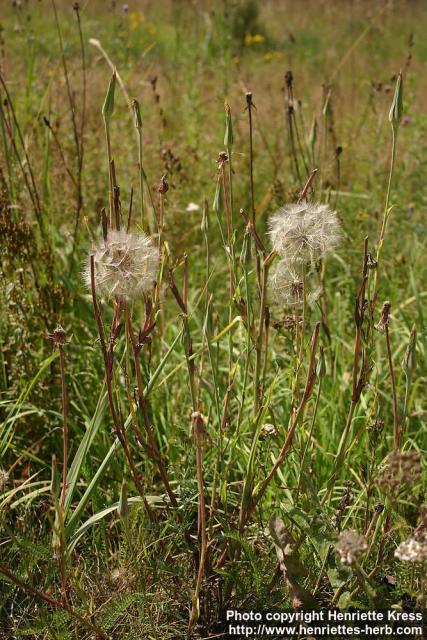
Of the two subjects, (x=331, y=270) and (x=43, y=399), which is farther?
(x=331, y=270)

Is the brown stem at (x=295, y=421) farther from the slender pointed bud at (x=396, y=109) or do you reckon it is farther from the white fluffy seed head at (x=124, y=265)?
the slender pointed bud at (x=396, y=109)

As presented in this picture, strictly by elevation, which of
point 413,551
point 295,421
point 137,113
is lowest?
point 413,551

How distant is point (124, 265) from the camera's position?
125cm

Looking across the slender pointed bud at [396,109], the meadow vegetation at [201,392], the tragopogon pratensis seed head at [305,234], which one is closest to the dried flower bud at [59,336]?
the meadow vegetation at [201,392]

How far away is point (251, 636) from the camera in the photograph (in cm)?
142

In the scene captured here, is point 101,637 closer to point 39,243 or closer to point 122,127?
point 39,243

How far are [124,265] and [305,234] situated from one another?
35 centimetres

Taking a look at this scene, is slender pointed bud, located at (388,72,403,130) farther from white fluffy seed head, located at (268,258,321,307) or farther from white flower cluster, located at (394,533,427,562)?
white flower cluster, located at (394,533,427,562)

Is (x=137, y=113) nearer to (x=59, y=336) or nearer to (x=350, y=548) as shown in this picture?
(x=59, y=336)

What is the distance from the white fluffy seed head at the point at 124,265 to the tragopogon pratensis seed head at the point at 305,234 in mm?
254

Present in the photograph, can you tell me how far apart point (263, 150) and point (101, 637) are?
10.2 feet

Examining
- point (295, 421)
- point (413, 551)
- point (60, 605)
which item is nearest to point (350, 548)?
point (413, 551)

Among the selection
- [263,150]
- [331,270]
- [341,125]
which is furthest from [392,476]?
[341,125]

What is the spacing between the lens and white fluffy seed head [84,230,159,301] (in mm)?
1245
